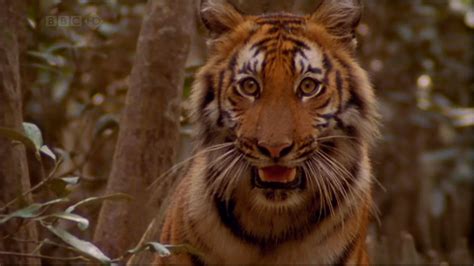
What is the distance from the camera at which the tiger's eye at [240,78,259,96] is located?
397 cm

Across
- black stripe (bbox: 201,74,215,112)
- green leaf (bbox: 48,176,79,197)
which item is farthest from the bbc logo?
green leaf (bbox: 48,176,79,197)

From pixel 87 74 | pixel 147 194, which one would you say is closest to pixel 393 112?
pixel 87 74

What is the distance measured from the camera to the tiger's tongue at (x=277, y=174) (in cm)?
392

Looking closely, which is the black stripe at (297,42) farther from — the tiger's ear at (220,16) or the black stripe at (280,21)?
the tiger's ear at (220,16)

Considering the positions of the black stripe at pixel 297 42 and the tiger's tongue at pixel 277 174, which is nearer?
the tiger's tongue at pixel 277 174

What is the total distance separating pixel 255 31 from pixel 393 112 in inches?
211

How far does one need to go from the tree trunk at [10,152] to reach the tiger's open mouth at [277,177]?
0.82 metres

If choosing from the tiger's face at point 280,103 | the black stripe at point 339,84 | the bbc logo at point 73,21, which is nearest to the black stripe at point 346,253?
the tiger's face at point 280,103

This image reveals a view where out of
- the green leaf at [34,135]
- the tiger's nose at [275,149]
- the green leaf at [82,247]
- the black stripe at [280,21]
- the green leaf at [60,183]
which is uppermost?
the black stripe at [280,21]

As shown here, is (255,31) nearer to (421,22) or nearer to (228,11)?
(228,11)

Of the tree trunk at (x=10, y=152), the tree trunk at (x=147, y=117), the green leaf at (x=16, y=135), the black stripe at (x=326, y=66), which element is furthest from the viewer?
the tree trunk at (x=147, y=117)

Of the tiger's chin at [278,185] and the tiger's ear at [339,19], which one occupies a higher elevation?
the tiger's ear at [339,19]

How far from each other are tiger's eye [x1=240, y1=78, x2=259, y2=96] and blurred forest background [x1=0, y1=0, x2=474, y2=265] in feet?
1.86

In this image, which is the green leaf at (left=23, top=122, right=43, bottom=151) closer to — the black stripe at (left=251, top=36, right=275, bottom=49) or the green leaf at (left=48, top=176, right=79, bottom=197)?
the green leaf at (left=48, top=176, right=79, bottom=197)
